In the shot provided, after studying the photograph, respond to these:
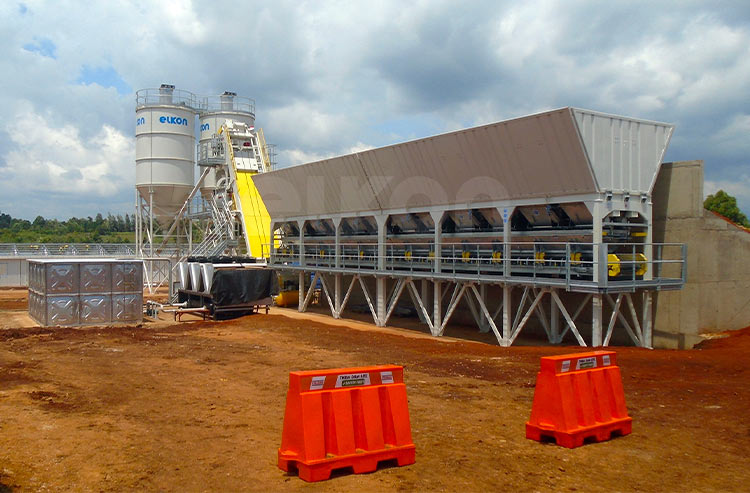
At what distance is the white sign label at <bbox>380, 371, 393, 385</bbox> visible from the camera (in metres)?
7.45

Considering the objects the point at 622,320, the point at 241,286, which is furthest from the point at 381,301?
the point at 622,320

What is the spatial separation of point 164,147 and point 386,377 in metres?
36.9

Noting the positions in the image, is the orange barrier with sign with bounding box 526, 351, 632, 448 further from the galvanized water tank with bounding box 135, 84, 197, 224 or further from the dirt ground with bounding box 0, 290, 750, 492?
the galvanized water tank with bounding box 135, 84, 197, 224

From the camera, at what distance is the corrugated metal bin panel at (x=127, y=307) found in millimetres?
23484

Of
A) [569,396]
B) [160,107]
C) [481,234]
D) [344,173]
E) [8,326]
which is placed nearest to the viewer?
[569,396]

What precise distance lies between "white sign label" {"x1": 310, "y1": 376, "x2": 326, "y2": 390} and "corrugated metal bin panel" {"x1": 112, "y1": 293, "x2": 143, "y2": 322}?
18.7 meters

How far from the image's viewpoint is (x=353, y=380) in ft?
23.8

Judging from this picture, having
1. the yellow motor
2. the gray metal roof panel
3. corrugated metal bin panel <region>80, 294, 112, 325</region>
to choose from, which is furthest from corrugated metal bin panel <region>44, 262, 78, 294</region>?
the yellow motor

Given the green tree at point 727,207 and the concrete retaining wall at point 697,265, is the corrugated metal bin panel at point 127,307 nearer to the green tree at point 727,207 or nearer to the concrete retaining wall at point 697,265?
Result: the concrete retaining wall at point 697,265

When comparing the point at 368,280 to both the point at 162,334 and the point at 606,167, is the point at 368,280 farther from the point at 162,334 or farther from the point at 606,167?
the point at 606,167

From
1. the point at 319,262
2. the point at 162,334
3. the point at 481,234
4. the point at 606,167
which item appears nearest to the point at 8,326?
the point at 162,334

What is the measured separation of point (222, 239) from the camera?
37.1 m

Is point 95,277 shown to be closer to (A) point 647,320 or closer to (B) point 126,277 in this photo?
(B) point 126,277

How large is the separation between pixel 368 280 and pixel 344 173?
7.03m
